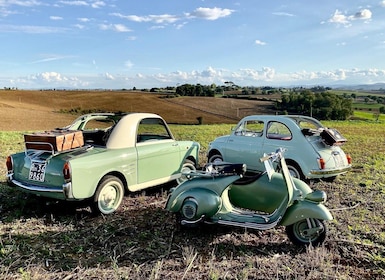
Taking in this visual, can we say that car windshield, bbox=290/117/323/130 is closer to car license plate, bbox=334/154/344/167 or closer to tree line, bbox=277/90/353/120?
car license plate, bbox=334/154/344/167

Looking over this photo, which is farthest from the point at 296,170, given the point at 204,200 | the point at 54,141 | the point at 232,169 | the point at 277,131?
the point at 54,141

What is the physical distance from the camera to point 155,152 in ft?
21.7

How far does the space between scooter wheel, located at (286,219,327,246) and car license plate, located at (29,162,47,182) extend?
361 centimetres

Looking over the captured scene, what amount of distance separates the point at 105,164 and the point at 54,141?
2.72ft

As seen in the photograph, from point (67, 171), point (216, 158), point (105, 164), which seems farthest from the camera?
point (216, 158)

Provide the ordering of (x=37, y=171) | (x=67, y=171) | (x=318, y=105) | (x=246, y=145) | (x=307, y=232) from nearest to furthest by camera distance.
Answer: (x=307, y=232), (x=67, y=171), (x=37, y=171), (x=246, y=145), (x=318, y=105)

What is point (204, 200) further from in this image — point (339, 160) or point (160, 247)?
point (339, 160)

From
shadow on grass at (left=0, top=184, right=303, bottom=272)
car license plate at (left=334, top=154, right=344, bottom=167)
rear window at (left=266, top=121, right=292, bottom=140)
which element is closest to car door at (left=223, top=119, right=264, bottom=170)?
rear window at (left=266, top=121, right=292, bottom=140)

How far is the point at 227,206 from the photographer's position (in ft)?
15.9

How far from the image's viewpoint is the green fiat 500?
24.0 feet

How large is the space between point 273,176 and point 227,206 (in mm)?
766

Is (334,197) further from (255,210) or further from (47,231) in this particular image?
(47,231)

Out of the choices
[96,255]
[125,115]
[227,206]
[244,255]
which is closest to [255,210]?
[227,206]

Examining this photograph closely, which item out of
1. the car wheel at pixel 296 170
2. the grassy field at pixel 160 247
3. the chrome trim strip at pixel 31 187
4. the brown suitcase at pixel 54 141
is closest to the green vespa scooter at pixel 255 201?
the grassy field at pixel 160 247
